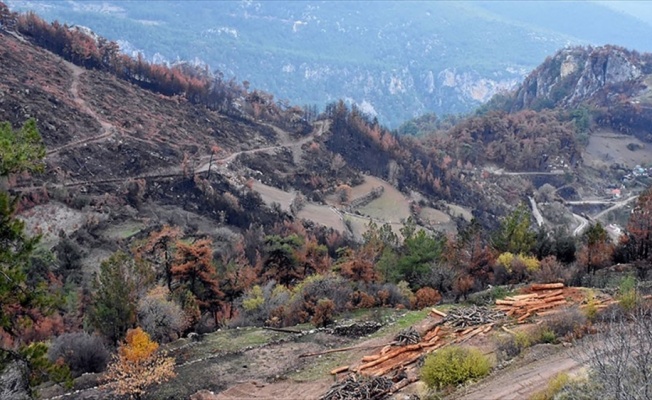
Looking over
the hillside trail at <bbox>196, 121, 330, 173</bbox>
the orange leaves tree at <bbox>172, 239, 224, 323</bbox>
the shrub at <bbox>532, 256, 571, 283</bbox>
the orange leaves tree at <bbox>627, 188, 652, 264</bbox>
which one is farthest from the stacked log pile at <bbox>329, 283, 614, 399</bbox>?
the hillside trail at <bbox>196, 121, 330, 173</bbox>

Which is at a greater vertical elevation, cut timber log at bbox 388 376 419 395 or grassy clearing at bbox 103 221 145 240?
cut timber log at bbox 388 376 419 395

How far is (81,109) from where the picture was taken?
6856 cm

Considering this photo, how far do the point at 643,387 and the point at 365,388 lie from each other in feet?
27.2

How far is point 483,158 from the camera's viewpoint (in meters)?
116

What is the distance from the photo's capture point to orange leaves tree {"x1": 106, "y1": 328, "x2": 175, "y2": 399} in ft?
55.3

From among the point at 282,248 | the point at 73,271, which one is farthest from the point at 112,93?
the point at 282,248

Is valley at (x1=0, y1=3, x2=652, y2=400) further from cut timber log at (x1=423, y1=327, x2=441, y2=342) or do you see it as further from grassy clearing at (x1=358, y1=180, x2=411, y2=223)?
grassy clearing at (x1=358, y1=180, x2=411, y2=223)

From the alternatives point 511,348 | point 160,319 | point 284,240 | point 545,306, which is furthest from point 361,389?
point 284,240

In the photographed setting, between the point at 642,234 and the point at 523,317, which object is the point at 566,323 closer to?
the point at 523,317

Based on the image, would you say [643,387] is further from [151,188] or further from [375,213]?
[375,213]

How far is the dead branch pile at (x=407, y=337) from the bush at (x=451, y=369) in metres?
3.76

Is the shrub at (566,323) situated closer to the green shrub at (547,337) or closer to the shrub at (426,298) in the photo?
the green shrub at (547,337)

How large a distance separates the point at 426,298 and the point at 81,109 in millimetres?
55444

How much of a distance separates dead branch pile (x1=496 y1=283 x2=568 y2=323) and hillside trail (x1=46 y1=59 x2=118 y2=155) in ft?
160
